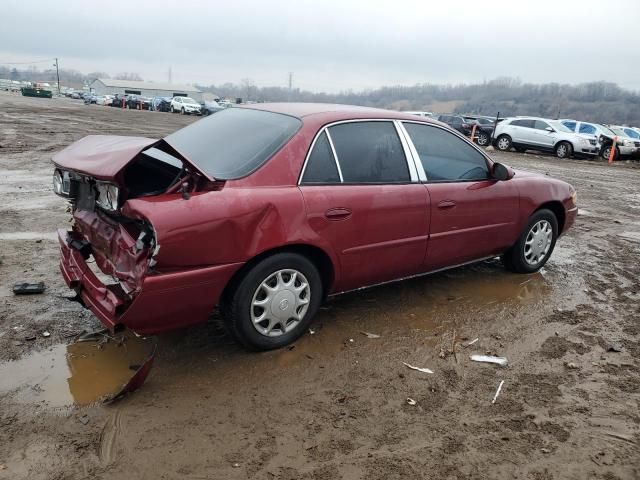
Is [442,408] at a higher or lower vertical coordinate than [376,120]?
lower

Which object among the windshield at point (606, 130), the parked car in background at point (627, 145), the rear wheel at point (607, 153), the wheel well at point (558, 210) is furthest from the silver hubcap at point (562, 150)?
the wheel well at point (558, 210)

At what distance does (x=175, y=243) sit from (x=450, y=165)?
2514 millimetres

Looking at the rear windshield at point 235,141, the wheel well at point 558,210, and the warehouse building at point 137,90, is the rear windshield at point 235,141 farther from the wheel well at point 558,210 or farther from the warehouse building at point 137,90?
the warehouse building at point 137,90

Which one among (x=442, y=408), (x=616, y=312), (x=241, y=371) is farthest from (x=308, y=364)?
(x=616, y=312)

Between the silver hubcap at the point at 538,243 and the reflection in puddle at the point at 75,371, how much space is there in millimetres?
3742

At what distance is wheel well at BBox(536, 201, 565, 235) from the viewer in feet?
17.4

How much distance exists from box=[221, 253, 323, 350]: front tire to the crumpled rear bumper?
5.5 inches

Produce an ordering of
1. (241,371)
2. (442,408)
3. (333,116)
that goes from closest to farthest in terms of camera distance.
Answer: (442,408), (241,371), (333,116)

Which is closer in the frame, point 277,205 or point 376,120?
point 277,205

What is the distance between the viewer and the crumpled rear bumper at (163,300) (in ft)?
9.53

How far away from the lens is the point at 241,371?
3.31 metres

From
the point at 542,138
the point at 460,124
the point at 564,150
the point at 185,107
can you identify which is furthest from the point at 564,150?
the point at 185,107

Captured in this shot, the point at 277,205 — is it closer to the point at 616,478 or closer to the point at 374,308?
the point at 374,308

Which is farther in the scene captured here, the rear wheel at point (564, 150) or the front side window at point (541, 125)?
the front side window at point (541, 125)
